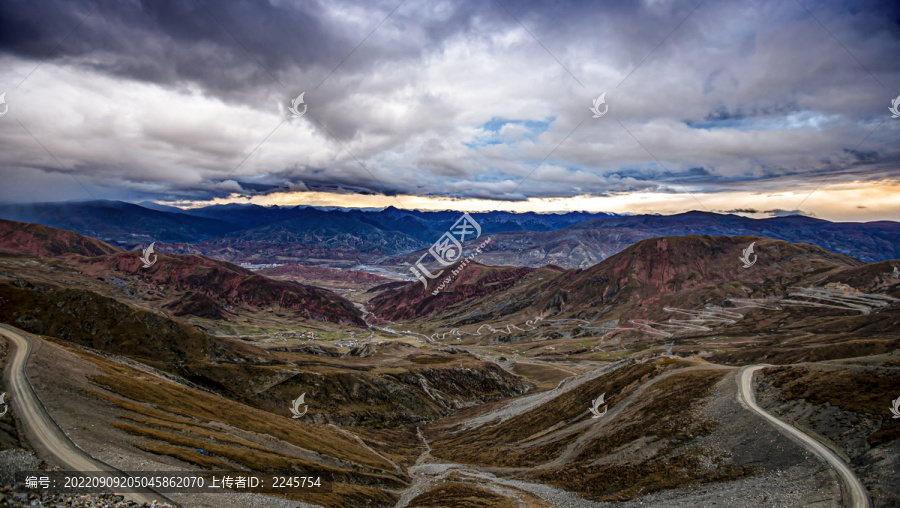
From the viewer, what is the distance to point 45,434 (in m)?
36.8

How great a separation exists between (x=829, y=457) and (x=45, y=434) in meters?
75.4

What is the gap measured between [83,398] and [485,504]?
1982 inches

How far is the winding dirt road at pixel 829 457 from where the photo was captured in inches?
1324

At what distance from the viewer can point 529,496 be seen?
55.0 metres

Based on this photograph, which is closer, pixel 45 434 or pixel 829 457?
pixel 45 434

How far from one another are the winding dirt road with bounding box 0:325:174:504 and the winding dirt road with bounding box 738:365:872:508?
5637cm

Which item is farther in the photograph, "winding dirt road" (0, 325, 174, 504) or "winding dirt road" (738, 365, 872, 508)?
"winding dirt road" (738, 365, 872, 508)

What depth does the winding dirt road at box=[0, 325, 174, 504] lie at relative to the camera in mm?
32750

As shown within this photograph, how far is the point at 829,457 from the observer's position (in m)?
40.2

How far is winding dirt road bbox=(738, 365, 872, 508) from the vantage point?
33.6 meters

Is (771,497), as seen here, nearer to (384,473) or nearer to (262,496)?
(262,496)

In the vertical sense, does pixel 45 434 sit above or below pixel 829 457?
below

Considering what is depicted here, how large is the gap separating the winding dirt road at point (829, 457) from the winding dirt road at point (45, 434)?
56.4m

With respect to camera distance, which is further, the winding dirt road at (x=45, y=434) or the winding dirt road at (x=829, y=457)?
the winding dirt road at (x=829, y=457)
